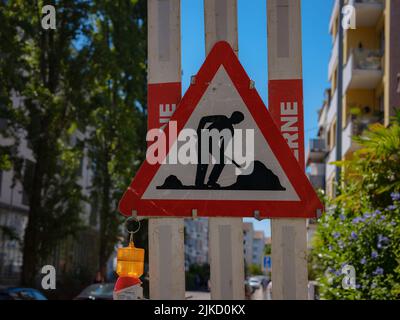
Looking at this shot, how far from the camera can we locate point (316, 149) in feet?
172

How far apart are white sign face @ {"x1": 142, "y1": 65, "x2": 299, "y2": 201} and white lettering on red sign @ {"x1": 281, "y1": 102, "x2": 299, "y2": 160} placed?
0.25 m

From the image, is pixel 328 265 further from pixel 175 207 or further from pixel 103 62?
pixel 103 62

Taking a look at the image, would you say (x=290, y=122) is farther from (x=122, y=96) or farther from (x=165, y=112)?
(x=122, y=96)

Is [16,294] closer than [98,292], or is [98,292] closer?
Answer: [16,294]

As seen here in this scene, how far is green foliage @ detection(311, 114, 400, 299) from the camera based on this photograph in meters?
7.93

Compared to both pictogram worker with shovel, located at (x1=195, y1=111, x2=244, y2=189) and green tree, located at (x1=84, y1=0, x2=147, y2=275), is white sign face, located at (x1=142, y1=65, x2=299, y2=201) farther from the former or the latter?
green tree, located at (x1=84, y1=0, x2=147, y2=275)

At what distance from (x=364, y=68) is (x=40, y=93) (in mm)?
13697

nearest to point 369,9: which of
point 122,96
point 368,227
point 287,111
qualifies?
point 122,96

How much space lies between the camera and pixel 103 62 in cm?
2672

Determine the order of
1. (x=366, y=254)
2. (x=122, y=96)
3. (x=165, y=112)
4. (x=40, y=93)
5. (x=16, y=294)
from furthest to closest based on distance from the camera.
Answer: (x=122, y=96) < (x=40, y=93) < (x=16, y=294) < (x=366, y=254) < (x=165, y=112)

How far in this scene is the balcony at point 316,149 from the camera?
52.1m

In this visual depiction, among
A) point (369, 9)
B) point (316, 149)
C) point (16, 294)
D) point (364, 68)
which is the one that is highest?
point (369, 9)

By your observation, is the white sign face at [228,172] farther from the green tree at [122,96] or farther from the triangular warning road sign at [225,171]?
the green tree at [122,96]

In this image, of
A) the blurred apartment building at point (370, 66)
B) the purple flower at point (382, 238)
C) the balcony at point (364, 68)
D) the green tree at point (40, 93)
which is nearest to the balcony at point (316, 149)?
the blurred apartment building at point (370, 66)
